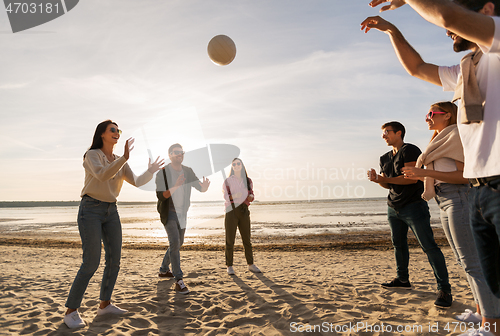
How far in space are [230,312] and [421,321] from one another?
2.31m

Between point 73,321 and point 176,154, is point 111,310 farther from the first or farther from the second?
point 176,154

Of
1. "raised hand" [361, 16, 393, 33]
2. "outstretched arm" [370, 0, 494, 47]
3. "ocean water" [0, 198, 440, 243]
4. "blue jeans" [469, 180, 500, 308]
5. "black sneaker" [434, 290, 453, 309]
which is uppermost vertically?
"raised hand" [361, 16, 393, 33]

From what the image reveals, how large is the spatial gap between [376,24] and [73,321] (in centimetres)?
455

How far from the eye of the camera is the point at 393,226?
466cm

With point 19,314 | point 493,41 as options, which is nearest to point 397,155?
point 493,41

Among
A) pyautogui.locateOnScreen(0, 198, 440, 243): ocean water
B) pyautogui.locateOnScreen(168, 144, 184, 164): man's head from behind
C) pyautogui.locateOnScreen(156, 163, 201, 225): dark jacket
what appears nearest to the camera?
pyautogui.locateOnScreen(156, 163, 201, 225): dark jacket

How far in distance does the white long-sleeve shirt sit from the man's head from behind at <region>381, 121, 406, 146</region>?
389 centimetres

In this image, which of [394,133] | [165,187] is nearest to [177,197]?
[165,187]

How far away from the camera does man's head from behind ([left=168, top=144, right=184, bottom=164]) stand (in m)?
5.60

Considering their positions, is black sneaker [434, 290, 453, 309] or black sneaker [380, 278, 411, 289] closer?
black sneaker [434, 290, 453, 309]

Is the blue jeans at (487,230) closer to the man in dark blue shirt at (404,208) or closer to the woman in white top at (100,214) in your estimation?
the man in dark blue shirt at (404,208)

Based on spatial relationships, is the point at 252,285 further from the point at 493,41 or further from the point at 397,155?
the point at 493,41

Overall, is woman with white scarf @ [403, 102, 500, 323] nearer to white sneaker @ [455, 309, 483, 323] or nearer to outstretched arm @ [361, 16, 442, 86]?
white sneaker @ [455, 309, 483, 323]

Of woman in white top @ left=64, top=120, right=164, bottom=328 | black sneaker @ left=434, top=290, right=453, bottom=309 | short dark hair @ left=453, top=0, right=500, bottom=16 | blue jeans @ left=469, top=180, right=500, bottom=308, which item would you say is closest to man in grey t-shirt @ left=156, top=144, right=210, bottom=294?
woman in white top @ left=64, top=120, right=164, bottom=328
